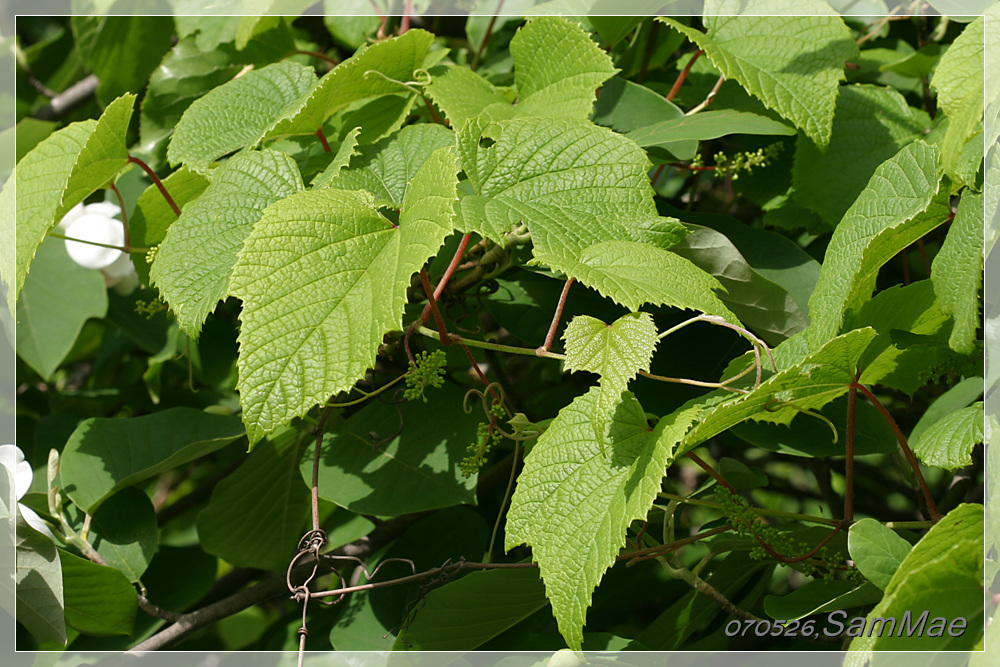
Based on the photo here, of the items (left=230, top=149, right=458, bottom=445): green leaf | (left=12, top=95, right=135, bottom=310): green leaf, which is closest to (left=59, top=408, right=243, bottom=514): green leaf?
(left=12, top=95, right=135, bottom=310): green leaf

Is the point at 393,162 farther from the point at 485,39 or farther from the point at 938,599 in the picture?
the point at 938,599

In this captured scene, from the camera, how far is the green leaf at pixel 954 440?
667 mm

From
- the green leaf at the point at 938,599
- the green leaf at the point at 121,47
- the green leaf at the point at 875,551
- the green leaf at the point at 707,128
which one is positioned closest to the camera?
the green leaf at the point at 938,599

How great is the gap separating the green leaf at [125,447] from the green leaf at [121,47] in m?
0.71

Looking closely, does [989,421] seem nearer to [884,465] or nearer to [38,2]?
[884,465]

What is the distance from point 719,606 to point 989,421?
0.40m

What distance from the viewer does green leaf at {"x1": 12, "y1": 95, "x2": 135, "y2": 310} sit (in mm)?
829

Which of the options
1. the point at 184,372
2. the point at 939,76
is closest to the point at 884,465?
the point at 939,76

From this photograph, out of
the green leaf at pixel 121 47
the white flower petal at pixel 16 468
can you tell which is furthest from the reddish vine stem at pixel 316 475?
the green leaf at pixel 121 47

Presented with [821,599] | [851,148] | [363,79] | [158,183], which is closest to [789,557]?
[821,599]

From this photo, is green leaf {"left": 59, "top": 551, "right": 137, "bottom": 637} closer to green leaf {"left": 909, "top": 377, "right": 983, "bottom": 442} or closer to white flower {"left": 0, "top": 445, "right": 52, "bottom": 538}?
white flower {"left": 0, "top": 445, "right": 52, "bottom": 538}

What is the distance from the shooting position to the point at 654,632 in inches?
36.4

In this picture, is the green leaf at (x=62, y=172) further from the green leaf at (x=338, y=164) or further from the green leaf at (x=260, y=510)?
the green leaf at (x=260, y=510)

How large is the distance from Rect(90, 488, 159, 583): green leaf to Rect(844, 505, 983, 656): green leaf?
0.99 meters
